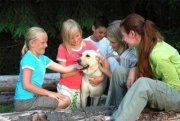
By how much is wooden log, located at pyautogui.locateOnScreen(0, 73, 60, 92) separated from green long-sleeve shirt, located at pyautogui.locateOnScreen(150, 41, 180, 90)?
2521 mm

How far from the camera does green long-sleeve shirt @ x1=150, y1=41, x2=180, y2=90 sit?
165 inches

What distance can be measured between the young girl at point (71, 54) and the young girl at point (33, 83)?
31 cm

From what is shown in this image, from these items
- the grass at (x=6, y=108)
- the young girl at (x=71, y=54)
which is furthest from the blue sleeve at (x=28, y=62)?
the grass at (x=6, y=108)

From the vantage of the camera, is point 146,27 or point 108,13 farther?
point 108,13

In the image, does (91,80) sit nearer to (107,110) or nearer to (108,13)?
(107,110)

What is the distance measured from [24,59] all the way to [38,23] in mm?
3190

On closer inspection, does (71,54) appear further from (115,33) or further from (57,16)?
(57,16)

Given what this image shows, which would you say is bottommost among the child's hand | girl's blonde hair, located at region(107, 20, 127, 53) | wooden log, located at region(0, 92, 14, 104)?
wooden log, located at region(0, 92, 14, 104)

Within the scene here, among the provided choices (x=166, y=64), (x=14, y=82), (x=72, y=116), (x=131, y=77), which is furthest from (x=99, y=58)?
(x=14, y=82)

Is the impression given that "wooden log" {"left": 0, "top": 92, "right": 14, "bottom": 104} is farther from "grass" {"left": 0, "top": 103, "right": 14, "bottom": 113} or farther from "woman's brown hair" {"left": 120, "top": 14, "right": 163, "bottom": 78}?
"woman's brown hair" {"left": 120, "top": 14, "right": 163, "bottom": 78}

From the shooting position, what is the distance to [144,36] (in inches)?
171

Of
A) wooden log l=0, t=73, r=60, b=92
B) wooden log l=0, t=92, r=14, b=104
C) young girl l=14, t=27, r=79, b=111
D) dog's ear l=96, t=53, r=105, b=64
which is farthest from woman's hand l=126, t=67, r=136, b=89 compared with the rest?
wooden log l=0, t=92, r=14, b=104

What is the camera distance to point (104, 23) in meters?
5.90

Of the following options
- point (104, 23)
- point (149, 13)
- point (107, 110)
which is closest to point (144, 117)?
point (107, 110)
